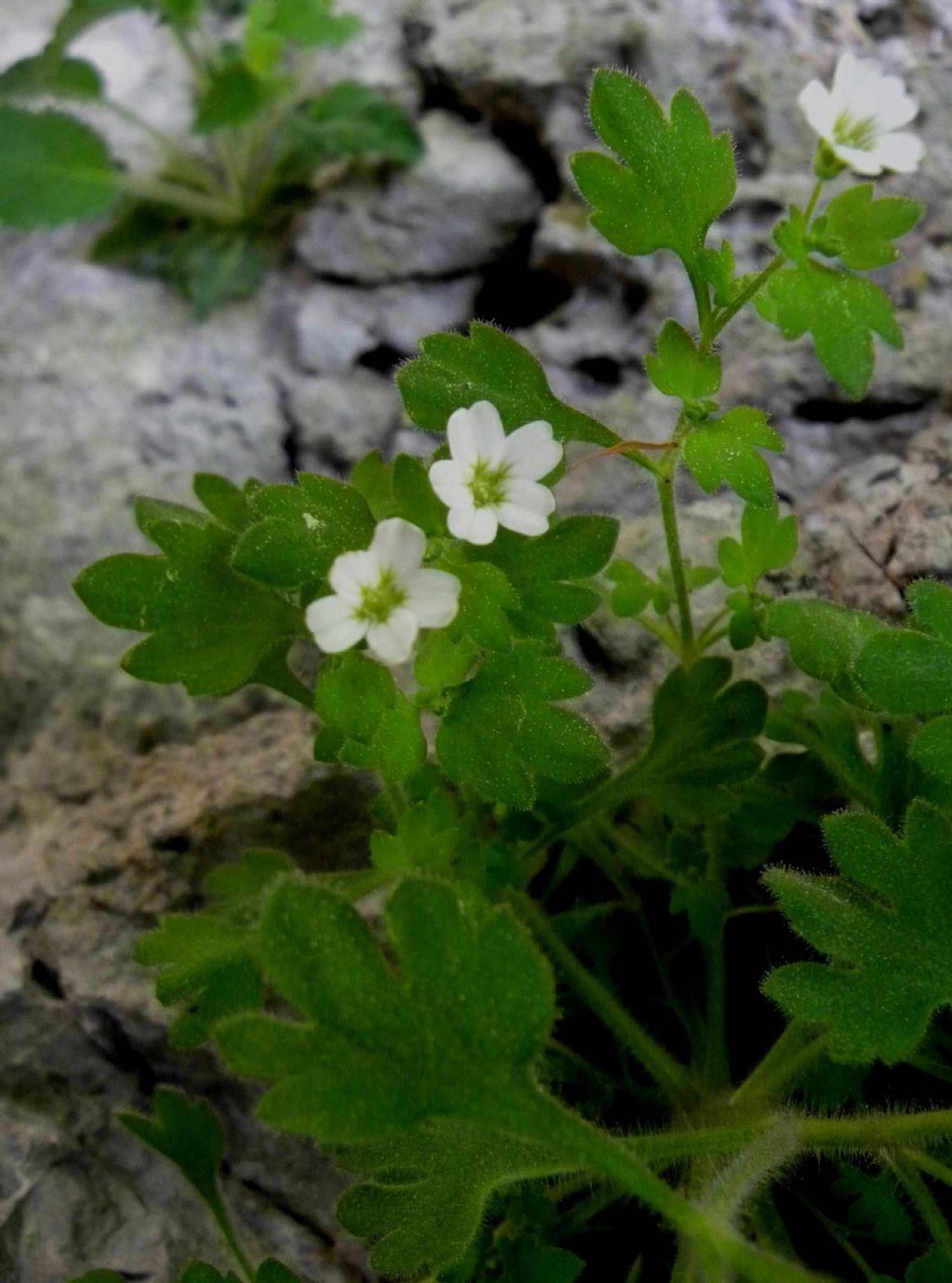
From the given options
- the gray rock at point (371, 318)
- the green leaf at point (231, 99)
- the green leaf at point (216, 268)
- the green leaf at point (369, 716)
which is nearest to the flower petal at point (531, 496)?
the green leaf at point (369, 716)

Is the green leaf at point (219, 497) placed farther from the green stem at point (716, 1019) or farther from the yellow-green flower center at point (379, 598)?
the green stem at point (716, 1019)

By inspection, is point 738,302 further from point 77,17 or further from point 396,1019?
point 77,17

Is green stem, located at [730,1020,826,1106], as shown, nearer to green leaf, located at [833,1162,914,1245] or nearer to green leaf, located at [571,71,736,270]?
green leaf, located at [833,1162,914,1245]

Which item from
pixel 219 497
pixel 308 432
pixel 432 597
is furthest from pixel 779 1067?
pixel 308 432

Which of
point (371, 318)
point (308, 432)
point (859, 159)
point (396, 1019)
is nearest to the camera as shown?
point (396, 1019)

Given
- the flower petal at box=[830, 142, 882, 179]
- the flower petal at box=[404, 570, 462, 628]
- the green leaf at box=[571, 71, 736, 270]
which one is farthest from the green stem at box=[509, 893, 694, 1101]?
the flower petal at box=[830, 142, 882, 179]

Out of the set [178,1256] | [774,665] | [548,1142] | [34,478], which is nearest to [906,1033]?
[548,1142]
